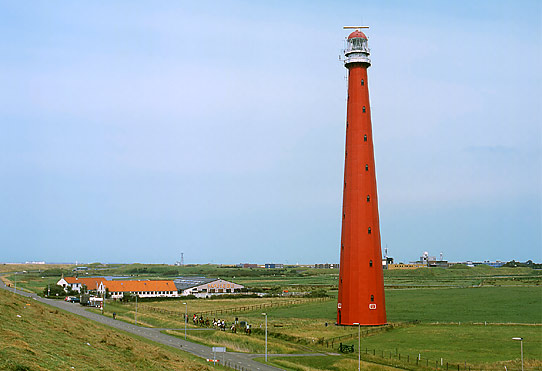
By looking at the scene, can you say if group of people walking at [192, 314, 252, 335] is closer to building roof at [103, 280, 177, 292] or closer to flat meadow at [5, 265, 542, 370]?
flat meadow at [5, 265, 542, 370]

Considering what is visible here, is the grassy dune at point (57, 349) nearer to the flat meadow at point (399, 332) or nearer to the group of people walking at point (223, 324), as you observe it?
Answer: the flat meadow at point (399, 332)

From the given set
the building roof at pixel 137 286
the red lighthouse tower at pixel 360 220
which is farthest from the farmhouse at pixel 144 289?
the red lighthouse tower at pixel 360 220

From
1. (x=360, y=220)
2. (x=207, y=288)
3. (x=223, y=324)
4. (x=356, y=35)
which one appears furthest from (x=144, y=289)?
(x=356, y=35)

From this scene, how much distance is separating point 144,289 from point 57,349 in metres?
107

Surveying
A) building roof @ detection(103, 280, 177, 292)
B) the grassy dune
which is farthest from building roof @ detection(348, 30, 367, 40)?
building roof @ detection(103, 280, 177, 292)

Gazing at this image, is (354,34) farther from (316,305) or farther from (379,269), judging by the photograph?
(316,305)

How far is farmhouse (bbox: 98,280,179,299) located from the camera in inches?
5162

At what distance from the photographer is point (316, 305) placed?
98.8 metres

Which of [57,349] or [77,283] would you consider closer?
[57,349]

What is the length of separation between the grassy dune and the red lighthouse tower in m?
24.9

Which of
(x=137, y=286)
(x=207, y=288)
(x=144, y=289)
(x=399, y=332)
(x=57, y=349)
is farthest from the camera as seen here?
(x=207, y=288)

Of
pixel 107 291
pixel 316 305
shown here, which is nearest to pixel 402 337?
pixel 316 305

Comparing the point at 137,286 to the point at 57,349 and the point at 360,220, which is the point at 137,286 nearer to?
the point at 360,220

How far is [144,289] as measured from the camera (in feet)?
441
